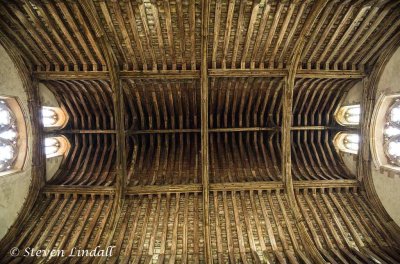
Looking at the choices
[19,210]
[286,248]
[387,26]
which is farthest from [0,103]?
[387,26]

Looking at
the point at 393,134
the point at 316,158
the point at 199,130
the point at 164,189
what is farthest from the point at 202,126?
the point at 393,134

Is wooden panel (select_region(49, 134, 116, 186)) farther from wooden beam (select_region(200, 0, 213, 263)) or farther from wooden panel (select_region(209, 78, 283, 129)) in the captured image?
wooden panel (select_region(209, 78, 283, 129))

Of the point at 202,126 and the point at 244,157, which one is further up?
the point at 202,126

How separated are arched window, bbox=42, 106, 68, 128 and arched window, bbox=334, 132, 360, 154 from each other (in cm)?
1194

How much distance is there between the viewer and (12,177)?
8.89 meters

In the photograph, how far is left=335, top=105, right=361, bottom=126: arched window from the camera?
11203mm

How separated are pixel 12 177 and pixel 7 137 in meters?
1.33

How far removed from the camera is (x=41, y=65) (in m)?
9.82

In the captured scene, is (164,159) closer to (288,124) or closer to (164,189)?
(164,189)

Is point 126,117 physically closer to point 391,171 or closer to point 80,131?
point 80,131

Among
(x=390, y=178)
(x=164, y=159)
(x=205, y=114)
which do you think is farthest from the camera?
(x=164, y=159)

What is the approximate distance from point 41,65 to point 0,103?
6.43 feet

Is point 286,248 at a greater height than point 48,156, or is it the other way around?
point 48,156

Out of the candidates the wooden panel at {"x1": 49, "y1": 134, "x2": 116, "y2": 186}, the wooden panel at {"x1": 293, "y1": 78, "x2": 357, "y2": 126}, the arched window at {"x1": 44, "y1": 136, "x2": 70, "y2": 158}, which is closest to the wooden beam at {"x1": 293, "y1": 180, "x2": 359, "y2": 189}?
the wooden panel at {"x1": 293, "y1": 78, "x2": 357, "y2": 126}
